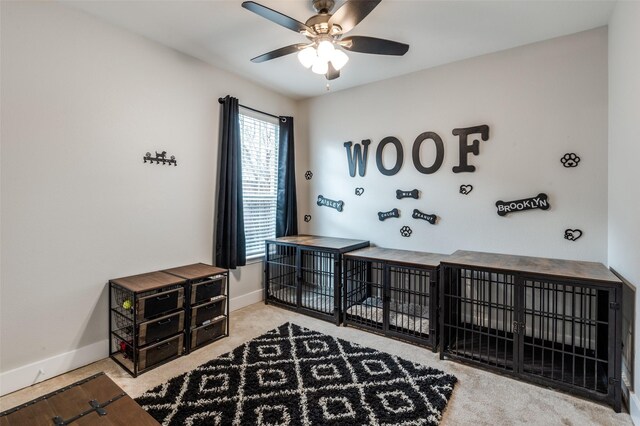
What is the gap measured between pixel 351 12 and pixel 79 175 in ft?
7.56

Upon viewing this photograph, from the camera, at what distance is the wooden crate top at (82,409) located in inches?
50.3

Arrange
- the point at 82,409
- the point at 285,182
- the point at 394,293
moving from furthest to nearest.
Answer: the point at 285,182, the point at 394,293, the point at 82,409

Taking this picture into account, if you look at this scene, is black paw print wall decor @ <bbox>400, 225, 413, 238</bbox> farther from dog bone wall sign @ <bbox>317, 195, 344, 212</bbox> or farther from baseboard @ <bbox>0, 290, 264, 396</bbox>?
baseboard @ <bbox>0, 290, 264, 396</bbox>

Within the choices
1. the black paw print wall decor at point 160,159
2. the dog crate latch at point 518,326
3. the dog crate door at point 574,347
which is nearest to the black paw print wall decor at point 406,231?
the dog crate door at point 574,347

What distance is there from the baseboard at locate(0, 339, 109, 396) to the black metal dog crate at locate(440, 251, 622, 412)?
281 cm

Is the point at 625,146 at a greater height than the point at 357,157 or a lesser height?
lesser

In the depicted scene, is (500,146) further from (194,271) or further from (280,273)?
(194,271)

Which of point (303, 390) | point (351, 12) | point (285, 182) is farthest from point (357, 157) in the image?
point (303, 390)

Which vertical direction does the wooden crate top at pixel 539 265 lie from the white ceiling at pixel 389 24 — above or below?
below

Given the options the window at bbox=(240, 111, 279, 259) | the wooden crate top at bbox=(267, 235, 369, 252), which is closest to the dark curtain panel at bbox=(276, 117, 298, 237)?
the window at bbox=(240, 111, 279, 259)

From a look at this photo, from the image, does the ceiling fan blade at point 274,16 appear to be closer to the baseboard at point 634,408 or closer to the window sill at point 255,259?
the window sill at point 255,259

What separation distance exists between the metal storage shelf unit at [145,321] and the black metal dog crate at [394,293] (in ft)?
5.30

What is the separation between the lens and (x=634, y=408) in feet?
5.92

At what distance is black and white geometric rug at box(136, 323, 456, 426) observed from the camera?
6.01ft
